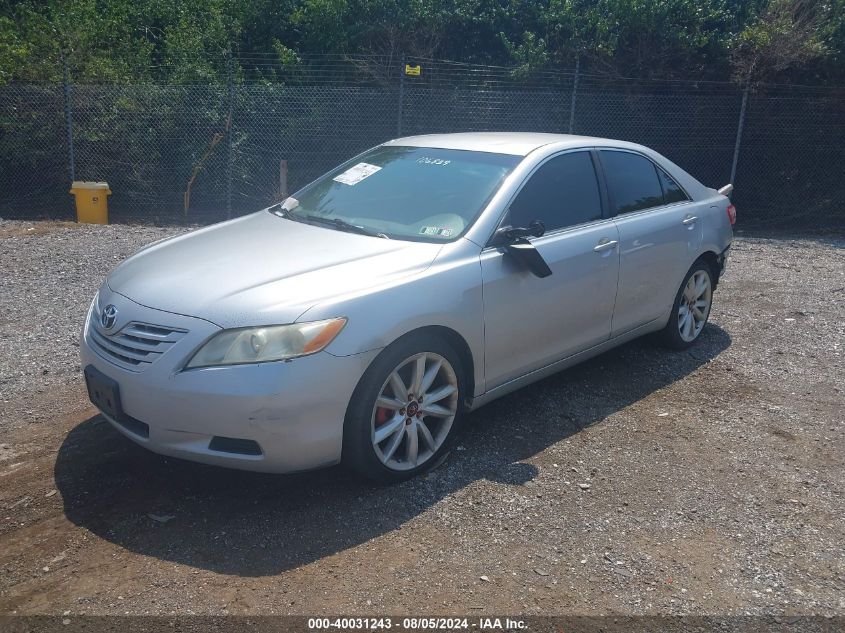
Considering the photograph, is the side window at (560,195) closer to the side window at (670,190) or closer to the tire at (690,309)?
the side window at (670,190)

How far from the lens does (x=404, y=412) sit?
3.99m

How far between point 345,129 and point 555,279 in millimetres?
8310

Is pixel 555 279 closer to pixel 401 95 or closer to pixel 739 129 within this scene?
pixel 401 95

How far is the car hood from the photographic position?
145 inches

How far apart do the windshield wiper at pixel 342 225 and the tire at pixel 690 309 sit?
8.42ft

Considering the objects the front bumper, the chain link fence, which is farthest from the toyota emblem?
the chain link fence

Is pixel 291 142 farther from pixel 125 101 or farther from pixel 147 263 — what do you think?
pixel 147 263

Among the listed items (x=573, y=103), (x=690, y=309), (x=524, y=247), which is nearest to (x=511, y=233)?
(x=524, y=247)

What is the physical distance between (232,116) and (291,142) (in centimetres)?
94

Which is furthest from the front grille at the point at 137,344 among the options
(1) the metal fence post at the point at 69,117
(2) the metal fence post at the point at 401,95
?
(1) the metal fence post at the point at 69,117

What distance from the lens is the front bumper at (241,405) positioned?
11.5 ft

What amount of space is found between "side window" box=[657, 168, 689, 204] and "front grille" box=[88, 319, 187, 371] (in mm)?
3740

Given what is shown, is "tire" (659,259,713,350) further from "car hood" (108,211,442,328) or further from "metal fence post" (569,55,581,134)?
"metal fence post" (569,55,581,134)

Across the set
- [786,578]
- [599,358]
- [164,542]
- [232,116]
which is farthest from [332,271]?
[232,116]
